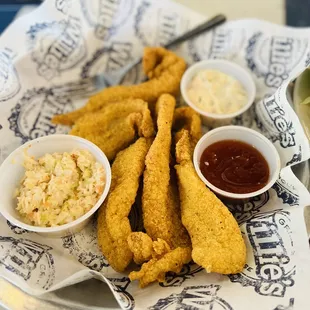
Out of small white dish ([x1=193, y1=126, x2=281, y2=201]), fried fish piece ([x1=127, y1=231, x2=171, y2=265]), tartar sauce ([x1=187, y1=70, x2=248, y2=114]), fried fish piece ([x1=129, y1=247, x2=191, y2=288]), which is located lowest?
fried fish piece ([x1=129, y1=247, x2=191, y2=288])

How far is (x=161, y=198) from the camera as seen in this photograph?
6.45 ft

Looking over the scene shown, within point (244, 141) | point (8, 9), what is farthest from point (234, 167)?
point (8, 9)

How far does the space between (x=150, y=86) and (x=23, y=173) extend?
0.82 metres

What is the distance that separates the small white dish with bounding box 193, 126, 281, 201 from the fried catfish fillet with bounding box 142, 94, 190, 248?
0.15m

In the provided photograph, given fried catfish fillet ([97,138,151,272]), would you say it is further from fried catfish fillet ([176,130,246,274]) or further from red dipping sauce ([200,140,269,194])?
red dipping sauce ([200,140,269,194])

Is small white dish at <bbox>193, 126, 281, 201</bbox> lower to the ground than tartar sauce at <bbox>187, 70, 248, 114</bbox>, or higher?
lower


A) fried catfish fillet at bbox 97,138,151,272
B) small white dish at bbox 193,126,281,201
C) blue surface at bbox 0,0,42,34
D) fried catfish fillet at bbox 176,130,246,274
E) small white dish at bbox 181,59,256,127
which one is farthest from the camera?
blue surface at bbox 0,0,42,34

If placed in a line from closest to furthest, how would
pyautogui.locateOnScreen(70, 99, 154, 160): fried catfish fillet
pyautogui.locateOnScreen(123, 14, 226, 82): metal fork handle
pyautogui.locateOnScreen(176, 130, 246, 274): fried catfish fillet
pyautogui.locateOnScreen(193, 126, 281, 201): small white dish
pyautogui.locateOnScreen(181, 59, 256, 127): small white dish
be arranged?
pyautogui.locateOnScreen(176, 130, 246, 274): fried catfish fillet, pyautogui.locateOnScreen(193, 126, 281, 201): small white dish, pyautogui.locateOnScreen(70, 99, 154, 160): fried catfish fillet, pyautogui.locateOnScreen(181, 59, 256, 127): small white dish, pyautogui.locateOnScreen(123, 14, 226, 82): metal fork handle

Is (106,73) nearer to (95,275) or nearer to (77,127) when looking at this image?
(77,127)

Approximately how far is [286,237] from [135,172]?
0.70m

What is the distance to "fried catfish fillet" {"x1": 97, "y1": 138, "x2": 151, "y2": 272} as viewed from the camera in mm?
1882

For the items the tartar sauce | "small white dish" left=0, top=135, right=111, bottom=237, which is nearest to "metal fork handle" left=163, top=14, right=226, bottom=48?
the tartar sauce

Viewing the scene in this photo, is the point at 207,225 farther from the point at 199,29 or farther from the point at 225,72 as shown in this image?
the point at 199,29

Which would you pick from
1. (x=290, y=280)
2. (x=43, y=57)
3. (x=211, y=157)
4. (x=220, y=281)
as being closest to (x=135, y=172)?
(x=211, y=157)
